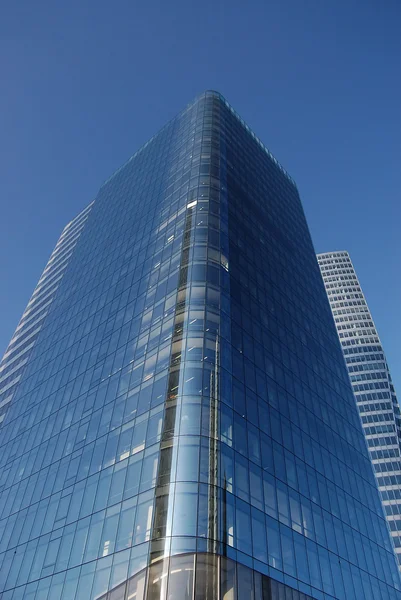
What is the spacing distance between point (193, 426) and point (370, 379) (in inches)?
4482

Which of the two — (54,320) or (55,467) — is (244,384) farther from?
(54,320)

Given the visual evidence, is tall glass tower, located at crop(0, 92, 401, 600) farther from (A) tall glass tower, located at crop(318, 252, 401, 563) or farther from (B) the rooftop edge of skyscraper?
(A) tall glass tower, located at crop(318, 252, 401, 563)

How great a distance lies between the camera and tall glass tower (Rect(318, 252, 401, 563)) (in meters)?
112

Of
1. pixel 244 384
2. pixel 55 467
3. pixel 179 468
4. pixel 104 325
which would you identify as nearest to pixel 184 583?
pixel 179 468

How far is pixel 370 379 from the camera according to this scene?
133000mm

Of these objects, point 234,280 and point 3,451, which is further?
point 3,451

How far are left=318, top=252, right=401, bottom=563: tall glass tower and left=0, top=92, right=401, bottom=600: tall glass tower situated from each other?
66815 millimetres

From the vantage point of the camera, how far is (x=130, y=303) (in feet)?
161

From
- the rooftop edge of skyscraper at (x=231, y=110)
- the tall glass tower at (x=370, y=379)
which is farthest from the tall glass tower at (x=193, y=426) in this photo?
the tall glass tower at (x=370, y=379)

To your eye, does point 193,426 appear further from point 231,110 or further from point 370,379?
point 370,379

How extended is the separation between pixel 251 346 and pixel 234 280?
23.6ft

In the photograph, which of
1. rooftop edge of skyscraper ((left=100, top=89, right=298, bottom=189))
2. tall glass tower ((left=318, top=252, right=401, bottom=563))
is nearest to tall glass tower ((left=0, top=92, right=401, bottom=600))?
rooftop edge of skyscraper ((left=100, top=89, right=298, bottom=189))

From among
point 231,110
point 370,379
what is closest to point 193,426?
point 231,110

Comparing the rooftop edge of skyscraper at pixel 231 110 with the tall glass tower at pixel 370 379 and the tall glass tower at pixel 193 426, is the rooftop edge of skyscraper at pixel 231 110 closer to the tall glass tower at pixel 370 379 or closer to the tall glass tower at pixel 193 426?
the tall glass tower at pixel 193 426
